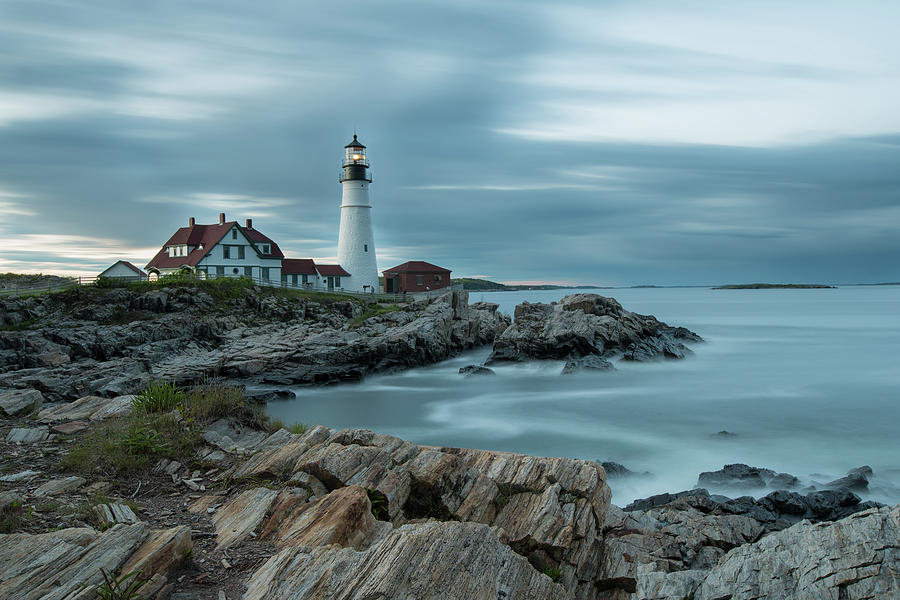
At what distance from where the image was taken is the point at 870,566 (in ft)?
15.5

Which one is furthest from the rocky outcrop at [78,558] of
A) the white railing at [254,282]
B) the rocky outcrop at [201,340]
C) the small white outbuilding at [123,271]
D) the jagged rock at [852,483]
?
the small white outbuilding at [123,271]

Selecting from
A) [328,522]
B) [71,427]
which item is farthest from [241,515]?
[71,427]

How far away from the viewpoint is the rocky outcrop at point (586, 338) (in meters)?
29.5

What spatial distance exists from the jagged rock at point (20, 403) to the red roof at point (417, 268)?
141 feet

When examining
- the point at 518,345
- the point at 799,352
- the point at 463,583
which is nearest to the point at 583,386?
the point at 518,345

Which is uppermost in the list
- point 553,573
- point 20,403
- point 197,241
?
point 197,241

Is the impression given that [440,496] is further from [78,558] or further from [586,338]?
[586,338]

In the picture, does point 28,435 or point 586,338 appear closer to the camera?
point 28,435

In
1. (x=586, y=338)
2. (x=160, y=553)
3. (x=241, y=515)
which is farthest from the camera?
(x=586, y=338)

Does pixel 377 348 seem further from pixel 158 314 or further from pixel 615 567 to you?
pixel 615 567

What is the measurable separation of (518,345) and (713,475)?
18.8 m

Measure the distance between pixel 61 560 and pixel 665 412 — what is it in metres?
19.3

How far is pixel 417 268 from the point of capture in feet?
177

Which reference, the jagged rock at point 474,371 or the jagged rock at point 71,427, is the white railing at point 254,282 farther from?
the jagged rock at point 71,427
